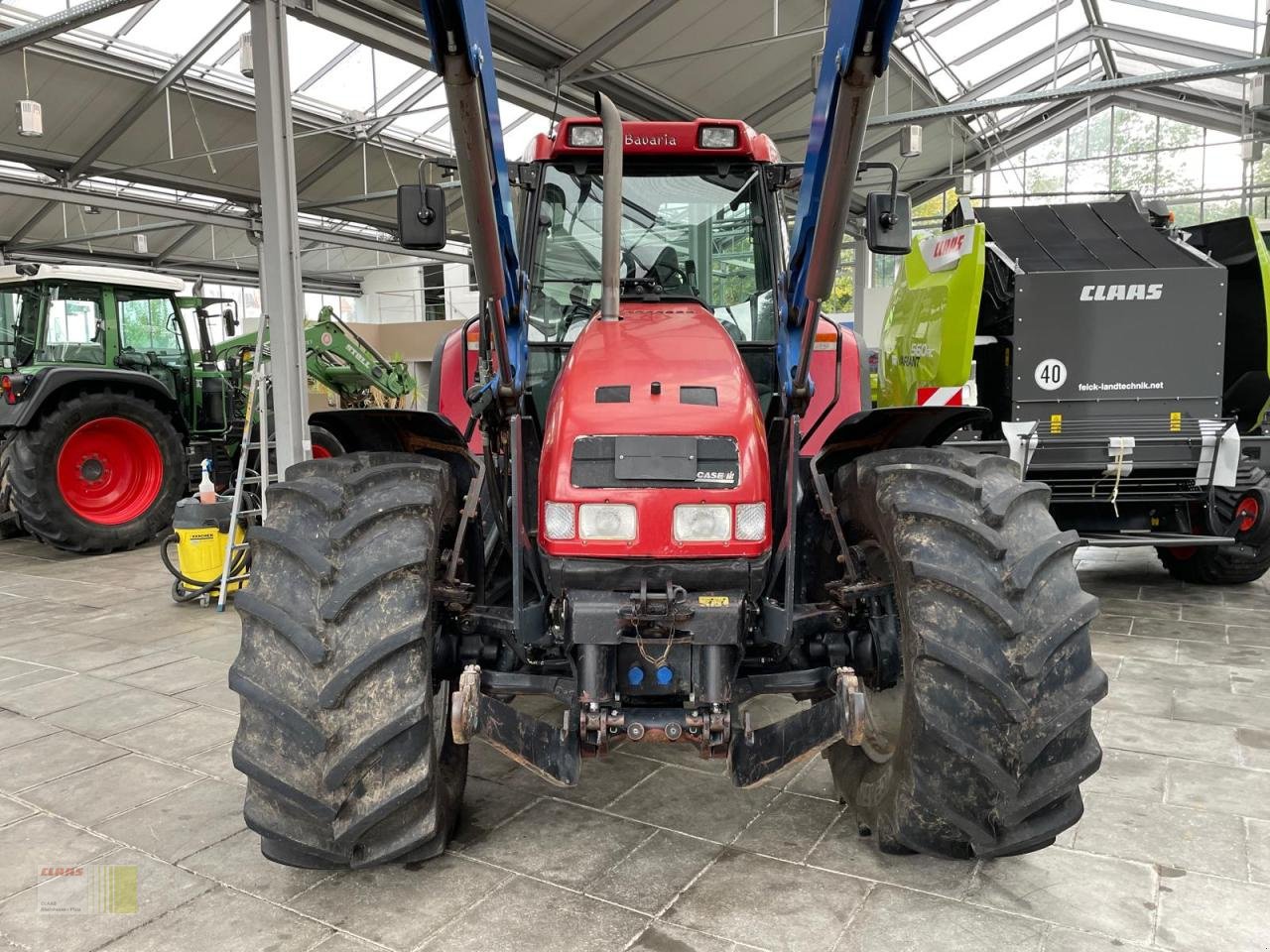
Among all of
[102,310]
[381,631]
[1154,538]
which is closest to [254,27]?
[102,310]

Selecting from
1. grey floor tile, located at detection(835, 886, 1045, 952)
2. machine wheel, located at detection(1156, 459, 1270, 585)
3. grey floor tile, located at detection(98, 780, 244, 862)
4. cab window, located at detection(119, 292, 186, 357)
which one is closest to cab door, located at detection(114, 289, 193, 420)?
cab window, located at detection(119, 292, 186, 357)

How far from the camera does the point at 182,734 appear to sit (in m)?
4.04

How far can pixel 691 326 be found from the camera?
3.05 meters

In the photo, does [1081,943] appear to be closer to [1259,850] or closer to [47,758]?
[1259,850]

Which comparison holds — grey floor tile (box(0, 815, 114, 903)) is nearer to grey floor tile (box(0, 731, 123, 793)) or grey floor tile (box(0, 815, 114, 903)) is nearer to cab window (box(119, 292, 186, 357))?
grey floor tile (box(0, 731, 123, 793))

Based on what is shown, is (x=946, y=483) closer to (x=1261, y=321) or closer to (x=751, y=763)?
(x=751, y=763)

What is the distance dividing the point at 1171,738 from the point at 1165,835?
99cm

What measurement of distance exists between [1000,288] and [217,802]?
5.32 m

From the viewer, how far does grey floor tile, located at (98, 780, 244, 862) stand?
3.04 m

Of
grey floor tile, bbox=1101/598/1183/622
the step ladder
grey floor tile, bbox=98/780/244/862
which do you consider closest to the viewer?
grey floor tile, bbox=98/780/244/862

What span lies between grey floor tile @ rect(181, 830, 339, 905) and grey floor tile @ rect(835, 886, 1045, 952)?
1476 millimetres

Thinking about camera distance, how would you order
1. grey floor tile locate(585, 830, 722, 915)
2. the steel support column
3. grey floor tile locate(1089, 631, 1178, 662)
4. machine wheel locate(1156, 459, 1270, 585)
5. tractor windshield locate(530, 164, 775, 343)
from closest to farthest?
grey floor tile locate(585, 830, 722, 915), tractor windshield locate(530, 164, 775, 343), grey floor tile locate(1089, 631, 1178, 662), machine wheel locate(1156, 459, 1270, 585), the steel support column

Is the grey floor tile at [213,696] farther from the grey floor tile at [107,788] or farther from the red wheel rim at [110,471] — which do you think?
the red wheel rim at [110,471]

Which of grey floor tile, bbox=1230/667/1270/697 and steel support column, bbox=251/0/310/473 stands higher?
steel support column, bbox=251/0/310/473
